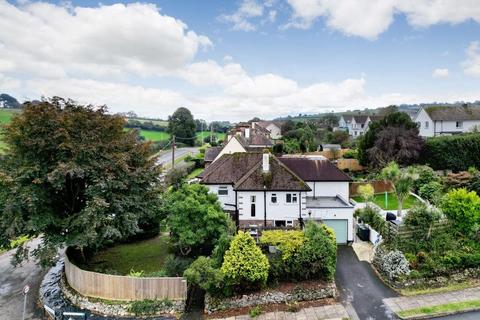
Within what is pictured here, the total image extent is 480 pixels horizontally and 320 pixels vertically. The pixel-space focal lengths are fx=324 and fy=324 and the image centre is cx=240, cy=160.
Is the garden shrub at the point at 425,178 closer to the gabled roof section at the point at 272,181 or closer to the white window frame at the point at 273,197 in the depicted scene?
the gabled roof section at the point at 272,181

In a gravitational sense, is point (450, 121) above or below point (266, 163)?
above

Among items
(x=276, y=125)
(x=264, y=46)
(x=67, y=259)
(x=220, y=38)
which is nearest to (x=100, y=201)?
(x=67, y=259)

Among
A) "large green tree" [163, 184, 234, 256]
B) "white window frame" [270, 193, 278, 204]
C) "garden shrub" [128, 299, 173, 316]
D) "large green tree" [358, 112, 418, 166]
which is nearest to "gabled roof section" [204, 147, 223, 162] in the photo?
"large green tree" [358, 112, 418, 166]

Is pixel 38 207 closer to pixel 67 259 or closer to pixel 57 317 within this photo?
pixel 67 259

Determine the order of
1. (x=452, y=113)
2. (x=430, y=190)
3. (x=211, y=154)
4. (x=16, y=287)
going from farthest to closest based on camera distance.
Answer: (x=452, y=113) → (x=211, y=154) → (x=430, y=190) → (x=16, y=287)

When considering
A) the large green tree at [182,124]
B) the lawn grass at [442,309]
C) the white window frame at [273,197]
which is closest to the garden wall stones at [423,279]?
the lawn grass at [442,309]

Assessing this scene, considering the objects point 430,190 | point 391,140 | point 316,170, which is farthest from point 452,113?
point 316,170

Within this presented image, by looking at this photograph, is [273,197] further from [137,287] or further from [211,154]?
[211,154]
